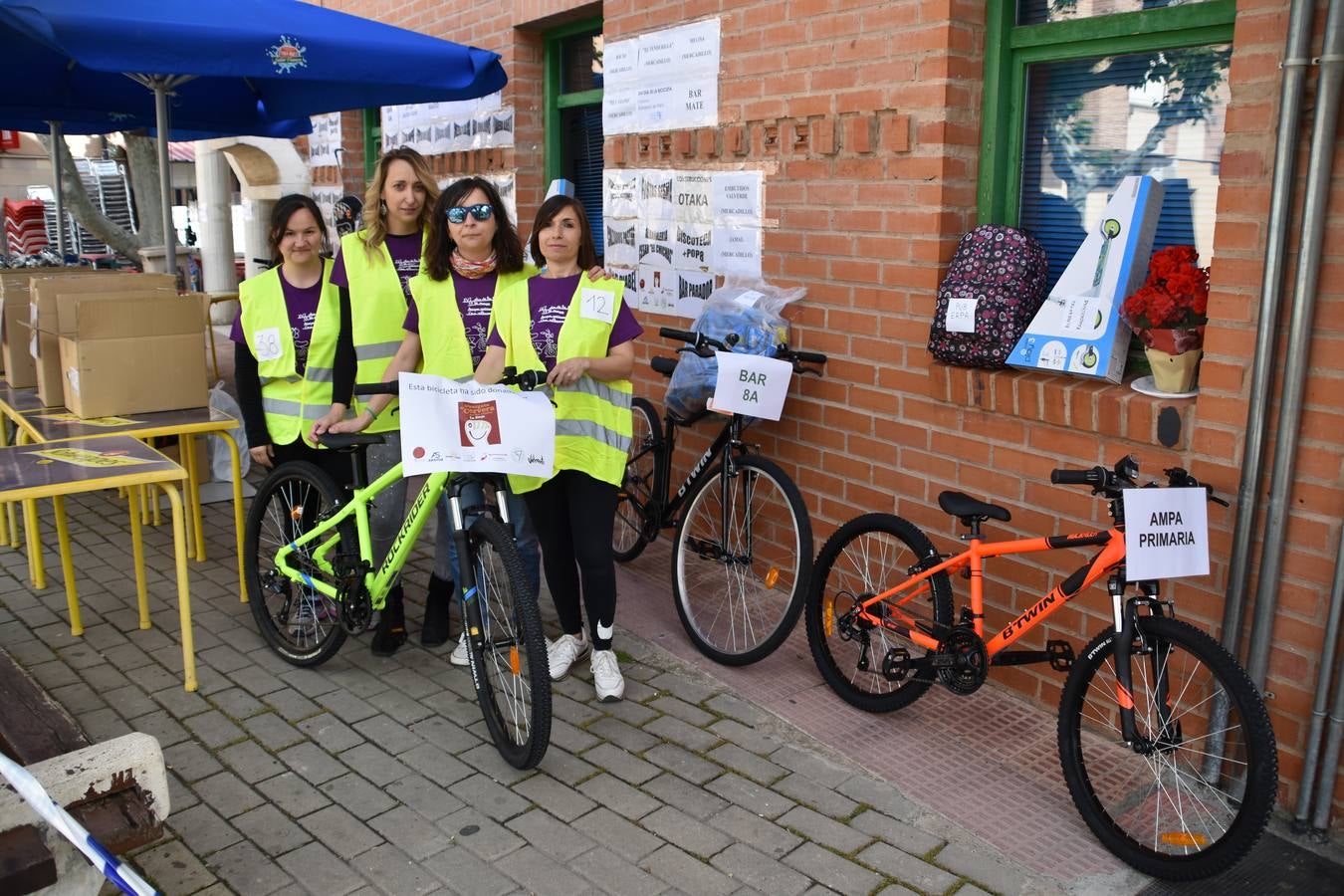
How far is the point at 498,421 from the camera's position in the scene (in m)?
3.53

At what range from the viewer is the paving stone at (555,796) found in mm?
3314

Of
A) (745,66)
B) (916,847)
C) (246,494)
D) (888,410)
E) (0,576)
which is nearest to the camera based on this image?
(916,847)

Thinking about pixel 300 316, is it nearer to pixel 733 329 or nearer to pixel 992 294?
pixel 733 329

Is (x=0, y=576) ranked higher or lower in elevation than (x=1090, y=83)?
lower

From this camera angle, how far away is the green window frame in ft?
12.1

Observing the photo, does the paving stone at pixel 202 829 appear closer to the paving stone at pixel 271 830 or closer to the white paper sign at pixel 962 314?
the paving stone at pixel 271 830

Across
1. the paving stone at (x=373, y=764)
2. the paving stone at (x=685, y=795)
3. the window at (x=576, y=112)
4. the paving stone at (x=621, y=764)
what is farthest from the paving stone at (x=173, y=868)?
the window at (x=576, y=112)

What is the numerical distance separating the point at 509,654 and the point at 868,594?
1275 millimetres

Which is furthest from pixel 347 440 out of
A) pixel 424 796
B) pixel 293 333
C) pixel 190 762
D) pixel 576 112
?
pixel 576 112

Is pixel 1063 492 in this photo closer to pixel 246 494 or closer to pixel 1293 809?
pixel 1293 809

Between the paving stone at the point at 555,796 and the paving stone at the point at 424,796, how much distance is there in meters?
0.21

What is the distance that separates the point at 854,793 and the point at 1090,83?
2545 millimetres

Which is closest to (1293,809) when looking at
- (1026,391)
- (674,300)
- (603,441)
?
(1026,391)

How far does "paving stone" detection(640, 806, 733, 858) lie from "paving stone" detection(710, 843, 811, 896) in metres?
0.04
